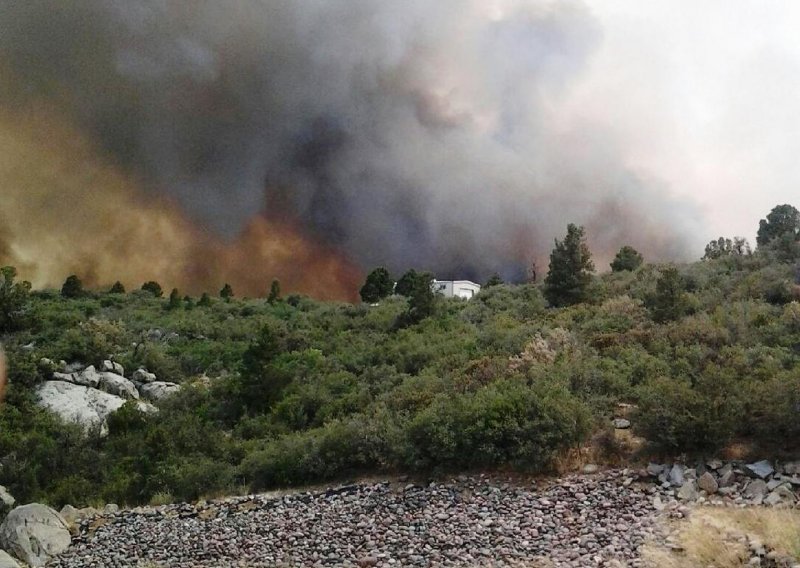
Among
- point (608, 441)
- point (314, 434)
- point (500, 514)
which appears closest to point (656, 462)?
point (608, 441)

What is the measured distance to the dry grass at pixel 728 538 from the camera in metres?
8.09

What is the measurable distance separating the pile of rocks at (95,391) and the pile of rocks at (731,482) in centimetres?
1823

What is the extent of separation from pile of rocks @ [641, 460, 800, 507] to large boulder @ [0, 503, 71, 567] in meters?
12.4

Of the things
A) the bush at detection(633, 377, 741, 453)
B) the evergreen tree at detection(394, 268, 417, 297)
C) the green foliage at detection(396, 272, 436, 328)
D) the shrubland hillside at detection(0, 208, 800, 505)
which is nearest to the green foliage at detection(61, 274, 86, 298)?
the shrubland hillside at detection(0, 208, 800, 505)

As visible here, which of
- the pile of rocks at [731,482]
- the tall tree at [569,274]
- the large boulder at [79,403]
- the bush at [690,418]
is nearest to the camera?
the pile of rocks at [731,482]

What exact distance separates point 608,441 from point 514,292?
2513cm

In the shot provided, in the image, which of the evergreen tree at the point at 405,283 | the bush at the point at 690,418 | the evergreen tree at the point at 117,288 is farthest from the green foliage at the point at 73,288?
the bush at the point at 690,418

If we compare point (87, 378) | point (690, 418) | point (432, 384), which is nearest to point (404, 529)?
point (690, 418)

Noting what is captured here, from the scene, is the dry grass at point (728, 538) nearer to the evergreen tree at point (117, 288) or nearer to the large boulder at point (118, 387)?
the large boulder at point (118, 387)

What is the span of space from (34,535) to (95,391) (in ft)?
38.6

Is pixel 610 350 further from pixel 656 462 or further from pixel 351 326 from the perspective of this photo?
pixel 351 326

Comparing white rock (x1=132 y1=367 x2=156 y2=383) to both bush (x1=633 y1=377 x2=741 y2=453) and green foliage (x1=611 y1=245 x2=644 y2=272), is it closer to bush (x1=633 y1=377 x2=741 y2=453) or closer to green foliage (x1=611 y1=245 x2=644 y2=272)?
bush (x1=633 y1=377 x2=741 y2=453)

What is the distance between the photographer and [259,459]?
15.4 meters

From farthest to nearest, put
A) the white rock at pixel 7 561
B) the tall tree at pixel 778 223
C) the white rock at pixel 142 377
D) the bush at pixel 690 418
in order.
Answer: the tall tree at pixel 778 223, the white rock at pixel 142 377, the white rock at pixel 7 561, the bush at pixel 690 418
